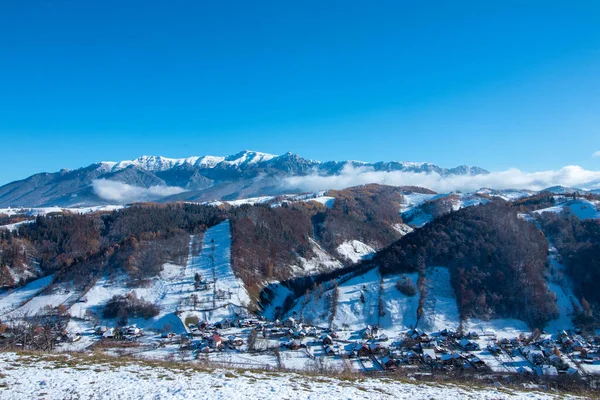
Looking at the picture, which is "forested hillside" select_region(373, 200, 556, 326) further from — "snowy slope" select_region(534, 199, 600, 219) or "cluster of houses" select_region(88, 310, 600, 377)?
"snowy slope" select_region(534, 199, 600, 219)

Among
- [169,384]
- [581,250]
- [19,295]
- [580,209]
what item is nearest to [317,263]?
[581,250]

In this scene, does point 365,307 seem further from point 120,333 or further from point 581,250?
point 581,250

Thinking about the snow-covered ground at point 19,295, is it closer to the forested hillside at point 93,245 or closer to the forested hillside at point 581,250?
the forested hillside at point 93,245

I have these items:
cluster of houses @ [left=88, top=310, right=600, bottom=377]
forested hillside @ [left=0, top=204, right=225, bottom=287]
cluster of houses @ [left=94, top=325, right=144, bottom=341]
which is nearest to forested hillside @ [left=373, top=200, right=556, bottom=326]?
cluster of houses @ [left=88, top=310, right=600, bottom=377]

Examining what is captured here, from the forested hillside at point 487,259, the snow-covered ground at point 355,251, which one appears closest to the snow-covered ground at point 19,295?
the forested hillside at point 487,259

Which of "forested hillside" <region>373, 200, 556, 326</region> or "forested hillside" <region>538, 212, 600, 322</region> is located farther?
"forested hillside" <region>538, 212, 600, 322</region>

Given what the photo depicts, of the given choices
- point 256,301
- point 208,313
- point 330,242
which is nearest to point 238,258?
point 256,301

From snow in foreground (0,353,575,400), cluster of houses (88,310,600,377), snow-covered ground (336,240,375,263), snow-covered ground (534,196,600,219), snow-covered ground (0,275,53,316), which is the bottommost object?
cluster of houses (88,310,600,377)

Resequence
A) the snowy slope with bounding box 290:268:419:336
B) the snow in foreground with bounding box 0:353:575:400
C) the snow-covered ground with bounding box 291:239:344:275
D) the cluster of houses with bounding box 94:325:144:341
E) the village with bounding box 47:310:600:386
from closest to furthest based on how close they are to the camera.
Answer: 1. the snow in foreground with bounding box 0:353:575:400
2. the village with bounding box 47:310:600:386
3. the cluster of houses with bounding box 94:325:144:341
4. the snowy slope with bounding box 290:268:419:336
5. the snow-covered ground with bounding box 291:239:344:275
